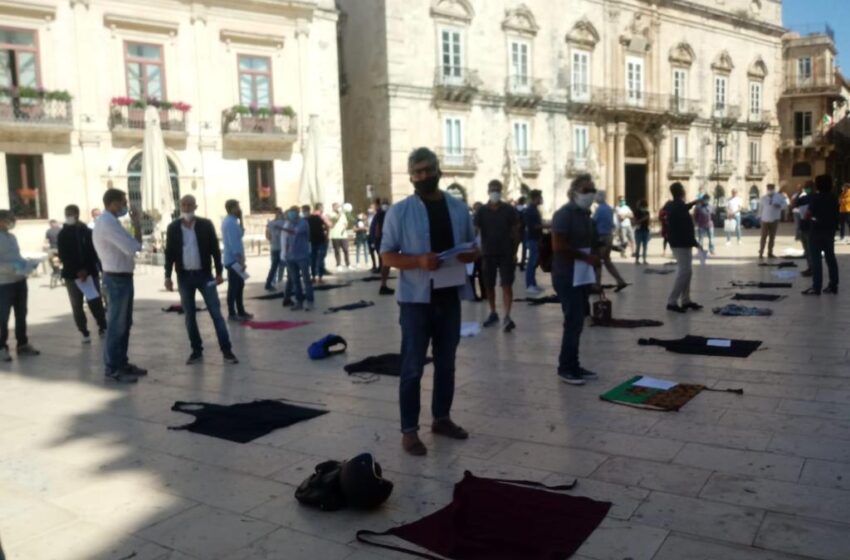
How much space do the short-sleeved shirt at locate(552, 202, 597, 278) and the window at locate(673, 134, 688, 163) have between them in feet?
116

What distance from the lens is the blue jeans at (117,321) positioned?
6.92 meters

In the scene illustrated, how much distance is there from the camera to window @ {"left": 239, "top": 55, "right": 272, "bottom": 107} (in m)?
25.6

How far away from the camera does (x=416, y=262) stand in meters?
4.47

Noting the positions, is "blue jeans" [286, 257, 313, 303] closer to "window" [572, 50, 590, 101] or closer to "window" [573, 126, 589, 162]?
"window" [573, 126, 589, 162]

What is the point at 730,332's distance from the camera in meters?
8.16

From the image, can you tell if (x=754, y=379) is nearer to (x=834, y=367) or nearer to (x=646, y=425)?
(x=834, y=367)

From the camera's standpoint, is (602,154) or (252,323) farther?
(602,154)

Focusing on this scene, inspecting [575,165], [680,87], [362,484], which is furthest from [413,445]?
[680,87]

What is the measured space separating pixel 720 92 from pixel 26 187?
35415 millimetres

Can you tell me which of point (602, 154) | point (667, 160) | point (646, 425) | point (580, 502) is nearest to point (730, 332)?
point (646, 425)

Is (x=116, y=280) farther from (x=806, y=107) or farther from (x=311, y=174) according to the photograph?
(x=806, y=107)

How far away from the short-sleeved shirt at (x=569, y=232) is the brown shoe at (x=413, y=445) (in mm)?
2301

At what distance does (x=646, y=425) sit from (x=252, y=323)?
259 inches

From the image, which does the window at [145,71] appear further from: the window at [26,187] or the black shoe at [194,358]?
the black shoe at [194,358]
